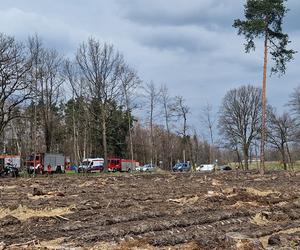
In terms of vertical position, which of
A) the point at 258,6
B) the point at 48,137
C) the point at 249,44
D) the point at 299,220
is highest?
the point at 258,6

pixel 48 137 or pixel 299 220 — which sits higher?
pixel 48 137

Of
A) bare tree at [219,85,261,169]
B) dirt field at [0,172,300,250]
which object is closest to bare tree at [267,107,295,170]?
bare tree at [219,85,261,169]

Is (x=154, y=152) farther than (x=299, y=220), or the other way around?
(x=154, y=152)

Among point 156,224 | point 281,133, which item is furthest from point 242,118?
point 156,224

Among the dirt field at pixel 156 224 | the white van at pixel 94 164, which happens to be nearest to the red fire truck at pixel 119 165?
the white van at pixel 94 164

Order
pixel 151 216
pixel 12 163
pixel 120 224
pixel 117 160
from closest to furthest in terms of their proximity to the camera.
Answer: pixel 120 224, pixel 151 216, pixel 12 163, pixel 117 160

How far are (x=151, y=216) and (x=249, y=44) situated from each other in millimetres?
28565

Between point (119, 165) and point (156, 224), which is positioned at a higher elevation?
point (119, 165)

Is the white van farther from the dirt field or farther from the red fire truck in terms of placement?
the dirt field

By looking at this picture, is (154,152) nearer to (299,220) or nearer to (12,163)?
(12,163)

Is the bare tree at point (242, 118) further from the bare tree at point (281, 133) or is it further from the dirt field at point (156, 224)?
the dirt field at point (156, 224)

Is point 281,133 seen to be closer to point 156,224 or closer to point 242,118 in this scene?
point 242,118

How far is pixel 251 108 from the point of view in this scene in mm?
87875

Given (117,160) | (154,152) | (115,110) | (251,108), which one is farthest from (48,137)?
(251,108)
